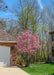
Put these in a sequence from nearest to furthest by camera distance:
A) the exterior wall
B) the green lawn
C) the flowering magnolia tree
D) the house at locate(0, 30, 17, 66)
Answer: the green lawn
the flowering magnolia tree
the house at locate(0, 30, 17, 66)
the exterior wall

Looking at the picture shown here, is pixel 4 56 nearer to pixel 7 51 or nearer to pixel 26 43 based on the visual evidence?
pixel 7 51

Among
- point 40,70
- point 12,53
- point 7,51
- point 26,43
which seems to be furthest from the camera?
point 12,53

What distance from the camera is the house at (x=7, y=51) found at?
14.8 m

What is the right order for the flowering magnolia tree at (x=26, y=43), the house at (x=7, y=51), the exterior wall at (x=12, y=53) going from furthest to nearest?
the exterior wall at (x=12, y=53) → the house at (x=7, y=51) → the flowering magnolia tree at (x=26, y=43)

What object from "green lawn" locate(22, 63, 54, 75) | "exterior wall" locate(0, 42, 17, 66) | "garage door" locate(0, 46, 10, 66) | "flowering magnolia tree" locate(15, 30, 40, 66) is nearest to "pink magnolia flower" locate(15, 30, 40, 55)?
"flowering magnolia tree" locate(15, 30, 40, 66)

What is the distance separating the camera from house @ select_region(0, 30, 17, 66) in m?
14.8

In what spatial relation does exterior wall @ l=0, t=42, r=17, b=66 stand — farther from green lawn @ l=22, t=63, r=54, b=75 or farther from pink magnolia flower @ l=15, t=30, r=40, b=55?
green lawn @ l=22, t=63, r=54, b=75

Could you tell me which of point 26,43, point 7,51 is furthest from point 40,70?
point 7,51

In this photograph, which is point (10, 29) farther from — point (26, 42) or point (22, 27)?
point (26, 42)

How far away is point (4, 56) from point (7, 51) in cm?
66

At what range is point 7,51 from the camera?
49.9 feet

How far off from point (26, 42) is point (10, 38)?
88.4 inches

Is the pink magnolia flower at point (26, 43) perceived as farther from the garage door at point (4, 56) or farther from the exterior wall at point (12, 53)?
the garage door at point (4, 56)

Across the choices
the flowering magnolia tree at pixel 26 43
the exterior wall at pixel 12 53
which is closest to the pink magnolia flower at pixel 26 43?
the flowering magnolia tree at pixel 26 43
